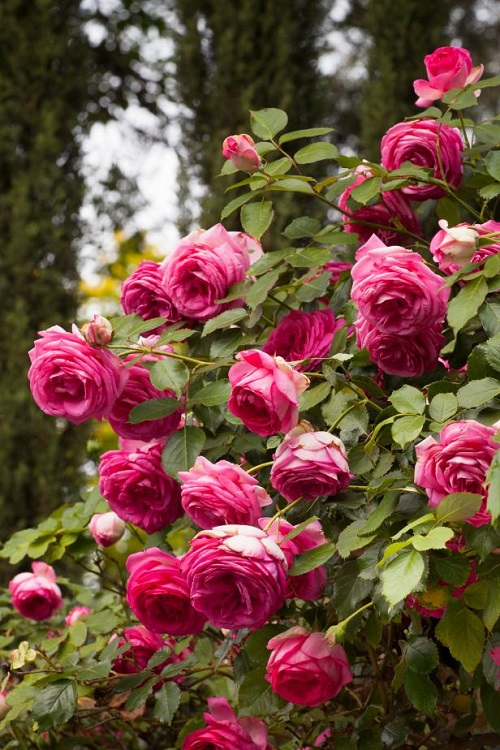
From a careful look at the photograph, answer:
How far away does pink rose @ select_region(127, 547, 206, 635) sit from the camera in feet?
3.70

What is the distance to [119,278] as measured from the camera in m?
5.89

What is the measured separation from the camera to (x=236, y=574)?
91 centimetres

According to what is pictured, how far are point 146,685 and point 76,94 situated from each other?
3.50 m

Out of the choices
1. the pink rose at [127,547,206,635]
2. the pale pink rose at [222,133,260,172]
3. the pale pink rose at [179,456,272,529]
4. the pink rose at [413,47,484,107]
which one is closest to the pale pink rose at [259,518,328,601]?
the pale pink rose at [179,456,272,529]

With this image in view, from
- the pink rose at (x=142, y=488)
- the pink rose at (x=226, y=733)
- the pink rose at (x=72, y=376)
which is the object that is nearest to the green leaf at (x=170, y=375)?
the pink rose at (x=72, y=376)

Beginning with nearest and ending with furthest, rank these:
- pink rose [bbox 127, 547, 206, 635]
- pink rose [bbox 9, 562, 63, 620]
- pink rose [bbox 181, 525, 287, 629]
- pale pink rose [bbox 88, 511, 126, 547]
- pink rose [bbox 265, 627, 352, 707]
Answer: pink rose [bbox 181, 525, 287, 629] < pink rose [bbox 265, 627, 352, 707] < pink rose [bbox 127, 547, 206, 635] < pale pink rose [bbox 88, 511, 126, 547] < pink rose [bbox 9, 562, 63, 620]

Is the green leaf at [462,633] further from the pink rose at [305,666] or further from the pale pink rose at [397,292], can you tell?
Answer: the pale pink rose at [397,292]

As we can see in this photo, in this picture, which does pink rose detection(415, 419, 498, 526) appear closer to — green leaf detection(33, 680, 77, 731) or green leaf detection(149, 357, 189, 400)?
green leaf detection(149, 357, 189, 400)

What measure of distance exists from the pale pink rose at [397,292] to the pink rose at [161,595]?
1.21ft

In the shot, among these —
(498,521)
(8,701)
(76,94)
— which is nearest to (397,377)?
(498,521)

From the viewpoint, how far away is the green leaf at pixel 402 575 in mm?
791

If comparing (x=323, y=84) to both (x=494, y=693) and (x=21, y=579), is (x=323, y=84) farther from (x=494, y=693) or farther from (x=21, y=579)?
(x=494, y=693)

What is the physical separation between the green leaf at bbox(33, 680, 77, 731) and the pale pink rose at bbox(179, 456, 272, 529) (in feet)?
1.18

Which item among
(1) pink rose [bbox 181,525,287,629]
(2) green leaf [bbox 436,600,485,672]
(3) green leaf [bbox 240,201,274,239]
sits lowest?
(2) green leaf [bbox 436,600,485,672]
